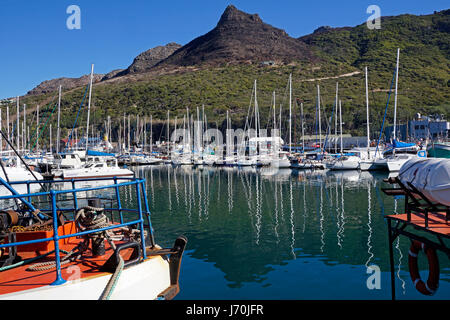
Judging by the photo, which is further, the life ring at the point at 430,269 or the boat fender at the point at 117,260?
the life ring at the point at 430,269

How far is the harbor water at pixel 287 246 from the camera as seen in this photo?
32.4 feet

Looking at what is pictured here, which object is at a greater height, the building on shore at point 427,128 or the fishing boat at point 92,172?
the building on shore at point 427,128

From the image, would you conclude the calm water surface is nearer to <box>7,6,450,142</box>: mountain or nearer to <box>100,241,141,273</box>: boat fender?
<box>100,241,141,273</box>: boat fender

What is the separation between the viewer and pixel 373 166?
150 feet

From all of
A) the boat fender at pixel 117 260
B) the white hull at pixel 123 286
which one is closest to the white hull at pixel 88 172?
the white hull at pixel 123 286

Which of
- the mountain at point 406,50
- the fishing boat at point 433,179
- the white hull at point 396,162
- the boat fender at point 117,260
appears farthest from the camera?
the mountain at point 406,50

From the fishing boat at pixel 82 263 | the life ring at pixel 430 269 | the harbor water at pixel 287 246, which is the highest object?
the fishing boat at pixel 82 263

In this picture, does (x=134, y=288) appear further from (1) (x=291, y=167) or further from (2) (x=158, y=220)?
(1) (x=291, y=167)

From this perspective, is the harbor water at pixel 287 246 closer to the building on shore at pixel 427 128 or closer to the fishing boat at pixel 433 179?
the fishing boat at pixel 433 179

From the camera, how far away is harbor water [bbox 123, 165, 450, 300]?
32.4ft

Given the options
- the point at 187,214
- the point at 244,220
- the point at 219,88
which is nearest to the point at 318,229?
the point at 244,220

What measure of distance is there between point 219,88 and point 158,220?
360ft

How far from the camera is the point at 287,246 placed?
13.9 m
